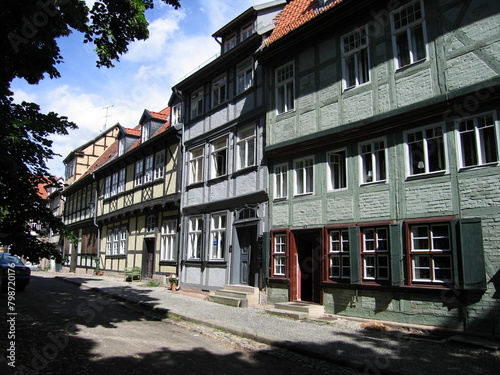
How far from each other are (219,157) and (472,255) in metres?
11.0

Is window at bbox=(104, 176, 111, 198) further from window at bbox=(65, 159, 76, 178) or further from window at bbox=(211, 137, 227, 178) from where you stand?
window at bbox=(211, 137, 227, 178)

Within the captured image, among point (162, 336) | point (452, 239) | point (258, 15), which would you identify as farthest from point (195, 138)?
point (452, 239)

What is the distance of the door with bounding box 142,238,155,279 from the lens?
2198 cm

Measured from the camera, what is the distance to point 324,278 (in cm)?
1148

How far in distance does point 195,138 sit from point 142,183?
20.5ft

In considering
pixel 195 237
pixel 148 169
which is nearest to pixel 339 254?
pixel 195 237

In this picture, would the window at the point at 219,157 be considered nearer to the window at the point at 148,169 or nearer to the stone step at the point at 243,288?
the stone step at the point at 243,288

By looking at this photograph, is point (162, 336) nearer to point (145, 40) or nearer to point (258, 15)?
point (145, 40)

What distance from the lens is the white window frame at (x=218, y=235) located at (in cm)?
1605

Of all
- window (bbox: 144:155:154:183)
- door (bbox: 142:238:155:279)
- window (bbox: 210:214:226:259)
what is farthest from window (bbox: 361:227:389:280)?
window (bbox: 144:155:154:183)

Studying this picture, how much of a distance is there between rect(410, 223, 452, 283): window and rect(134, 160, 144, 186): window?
17.1 m

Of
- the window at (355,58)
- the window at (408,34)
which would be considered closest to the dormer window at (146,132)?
the window at (355,58)

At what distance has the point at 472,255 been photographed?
843 cm

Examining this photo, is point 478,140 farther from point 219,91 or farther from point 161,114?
point 161,114
